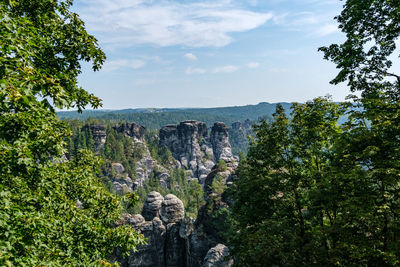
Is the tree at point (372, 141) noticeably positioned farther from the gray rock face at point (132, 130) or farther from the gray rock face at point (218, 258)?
the gray rock face at point (132, 130)

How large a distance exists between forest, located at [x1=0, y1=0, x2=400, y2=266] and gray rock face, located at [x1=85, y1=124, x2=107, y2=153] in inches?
4613

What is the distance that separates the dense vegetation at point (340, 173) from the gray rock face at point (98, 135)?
116 m

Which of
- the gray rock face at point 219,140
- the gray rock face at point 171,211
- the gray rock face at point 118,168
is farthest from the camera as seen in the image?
the gray rock face at point 219,140

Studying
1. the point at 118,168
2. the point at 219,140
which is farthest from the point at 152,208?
the point at 219,140

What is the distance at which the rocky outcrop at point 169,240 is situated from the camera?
4180cm

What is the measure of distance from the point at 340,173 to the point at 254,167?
6.56 m

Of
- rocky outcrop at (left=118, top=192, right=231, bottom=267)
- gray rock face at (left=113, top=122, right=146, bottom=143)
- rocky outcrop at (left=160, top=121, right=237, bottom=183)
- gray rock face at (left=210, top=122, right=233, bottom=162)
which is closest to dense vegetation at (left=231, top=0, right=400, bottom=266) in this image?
rocky outcrop at (left=118, top=192, right=231, bottom=267)

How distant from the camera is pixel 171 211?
51.0 m

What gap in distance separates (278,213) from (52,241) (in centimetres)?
1121

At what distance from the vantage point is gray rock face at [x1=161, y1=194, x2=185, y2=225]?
50.6 meters

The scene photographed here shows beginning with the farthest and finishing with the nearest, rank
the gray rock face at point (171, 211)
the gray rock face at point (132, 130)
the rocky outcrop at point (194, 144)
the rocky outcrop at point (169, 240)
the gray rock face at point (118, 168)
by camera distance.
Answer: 1. the rocky outcrop at point (194, 144)
2. the gray rock face at point (132, 130)
3. the gray rock face at point (118, 168)
4. the gray rock face at point (171, 211)
5. the rocky outcrop at point (169, 240)

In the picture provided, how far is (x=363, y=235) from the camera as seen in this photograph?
8617 mm

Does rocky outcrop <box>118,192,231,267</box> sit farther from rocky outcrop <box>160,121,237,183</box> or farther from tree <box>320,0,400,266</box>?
rocky outcrop <box>160,121,237,183</box>

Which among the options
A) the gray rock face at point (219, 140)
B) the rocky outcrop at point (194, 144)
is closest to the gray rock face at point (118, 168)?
the rocky outcrop at point (194, 144)
